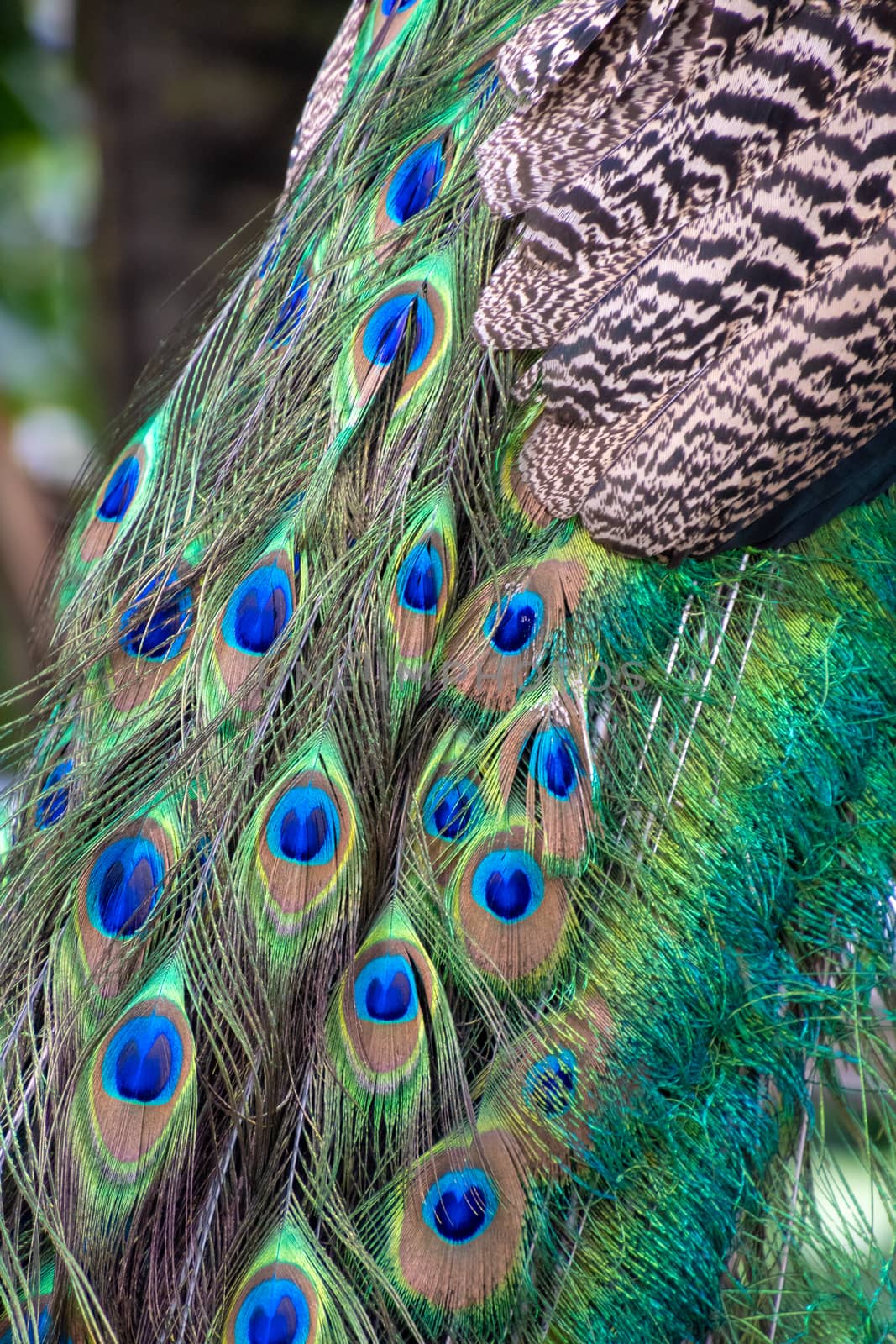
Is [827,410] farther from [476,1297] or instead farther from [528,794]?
[476,1297]

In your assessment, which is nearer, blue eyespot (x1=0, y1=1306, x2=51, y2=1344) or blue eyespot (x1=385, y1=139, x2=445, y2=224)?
blue eyespot (x1=0, y1=1306, x2=51, y2=1344)

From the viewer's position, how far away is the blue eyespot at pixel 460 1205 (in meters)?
1.24

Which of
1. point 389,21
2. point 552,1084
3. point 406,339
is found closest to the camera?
point 552,1084

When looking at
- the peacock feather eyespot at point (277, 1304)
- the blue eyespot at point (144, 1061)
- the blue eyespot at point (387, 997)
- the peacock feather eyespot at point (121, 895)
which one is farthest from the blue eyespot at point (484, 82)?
the peacock feather eyespot at point (277, 1304)

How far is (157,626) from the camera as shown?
1.45m

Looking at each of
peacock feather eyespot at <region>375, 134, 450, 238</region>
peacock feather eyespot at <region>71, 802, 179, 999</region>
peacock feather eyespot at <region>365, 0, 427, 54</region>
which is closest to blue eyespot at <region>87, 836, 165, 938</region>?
peacock feather eyespot at <region>71, 802, 179, 999</region>

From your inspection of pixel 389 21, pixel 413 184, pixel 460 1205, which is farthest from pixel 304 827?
pixel 389 21

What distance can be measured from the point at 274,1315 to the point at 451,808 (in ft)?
1.72

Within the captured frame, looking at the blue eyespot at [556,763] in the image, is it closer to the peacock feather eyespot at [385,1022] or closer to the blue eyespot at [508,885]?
the blue eyespot at [508,885]

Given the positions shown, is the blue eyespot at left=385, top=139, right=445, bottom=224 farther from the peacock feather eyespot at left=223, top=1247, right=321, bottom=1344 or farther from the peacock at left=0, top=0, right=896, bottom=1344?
the peacock feather eyespot at left=223, top=1247, right=321, bottom=1344

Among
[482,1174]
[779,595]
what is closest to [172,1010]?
[482,1174]

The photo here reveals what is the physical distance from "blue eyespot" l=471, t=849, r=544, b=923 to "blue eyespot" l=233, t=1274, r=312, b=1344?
414 millimetres

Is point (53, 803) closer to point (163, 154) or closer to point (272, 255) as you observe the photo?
point (272, 255)

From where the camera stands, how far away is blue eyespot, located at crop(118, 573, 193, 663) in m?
1.44
